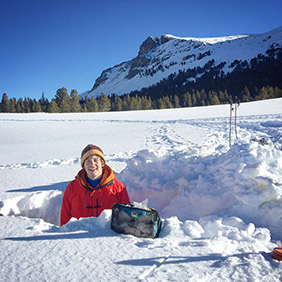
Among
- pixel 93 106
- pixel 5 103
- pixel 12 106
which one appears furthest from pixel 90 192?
pixel 12 106

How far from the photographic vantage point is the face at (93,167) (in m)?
2.56

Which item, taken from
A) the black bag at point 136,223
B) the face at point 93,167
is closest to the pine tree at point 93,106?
the face at point 93,167

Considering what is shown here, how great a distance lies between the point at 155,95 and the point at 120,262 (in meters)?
103

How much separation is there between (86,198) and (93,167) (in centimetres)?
36

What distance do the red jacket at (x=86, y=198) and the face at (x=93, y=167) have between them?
0.08 m

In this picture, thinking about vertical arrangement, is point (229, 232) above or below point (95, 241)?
below

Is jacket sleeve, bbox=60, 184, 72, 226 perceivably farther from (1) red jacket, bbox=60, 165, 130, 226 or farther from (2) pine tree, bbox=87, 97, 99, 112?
(2) pine tree, bbox=87, 97, 99, 112

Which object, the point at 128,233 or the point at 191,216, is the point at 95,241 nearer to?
the point at 128,233

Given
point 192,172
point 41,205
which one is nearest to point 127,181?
point 192,172

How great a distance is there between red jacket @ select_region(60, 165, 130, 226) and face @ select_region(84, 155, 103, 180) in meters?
0.08

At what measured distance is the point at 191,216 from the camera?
10.2 ft

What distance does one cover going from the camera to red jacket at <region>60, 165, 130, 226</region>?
8.32 ft

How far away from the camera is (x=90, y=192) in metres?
2.55

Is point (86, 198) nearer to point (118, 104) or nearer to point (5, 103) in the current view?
point (5, 103)
